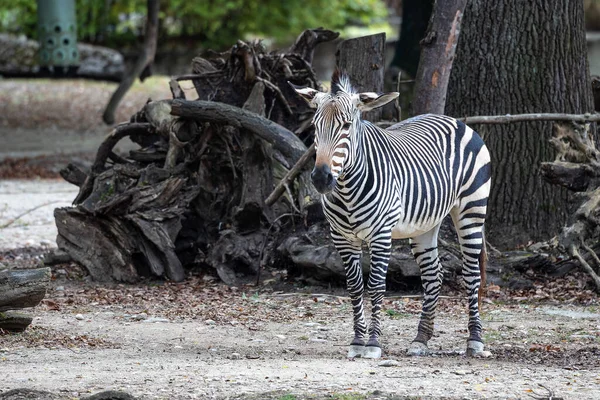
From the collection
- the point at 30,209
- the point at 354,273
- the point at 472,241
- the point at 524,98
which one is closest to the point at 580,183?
the point at 524,98

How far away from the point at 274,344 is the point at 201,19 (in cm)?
2578

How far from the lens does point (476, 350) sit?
7023 mm

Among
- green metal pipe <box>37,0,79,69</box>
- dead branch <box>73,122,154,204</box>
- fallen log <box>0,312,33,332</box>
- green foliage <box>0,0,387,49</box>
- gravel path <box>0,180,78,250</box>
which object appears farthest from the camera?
green foliage <box>0,0,387,49</box>

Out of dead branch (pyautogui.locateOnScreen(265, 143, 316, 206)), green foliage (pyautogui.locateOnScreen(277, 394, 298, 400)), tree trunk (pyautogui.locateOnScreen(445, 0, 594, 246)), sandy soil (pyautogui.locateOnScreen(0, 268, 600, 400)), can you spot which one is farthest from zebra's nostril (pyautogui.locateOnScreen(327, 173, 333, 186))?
tree trunk (pyautogui.locateOnScreen(445, 0, 594, 246))

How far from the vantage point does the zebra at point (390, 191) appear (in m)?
6.57

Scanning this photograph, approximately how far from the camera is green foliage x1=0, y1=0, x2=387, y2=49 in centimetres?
3109

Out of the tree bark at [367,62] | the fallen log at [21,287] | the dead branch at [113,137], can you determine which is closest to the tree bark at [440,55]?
the tree bark at [367,62]

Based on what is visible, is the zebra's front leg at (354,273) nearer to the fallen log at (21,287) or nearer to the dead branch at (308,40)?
the fallen log at (21,287)

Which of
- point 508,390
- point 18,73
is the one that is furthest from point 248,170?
point 18,73

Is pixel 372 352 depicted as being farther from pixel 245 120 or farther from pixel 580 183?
pixel 245 120

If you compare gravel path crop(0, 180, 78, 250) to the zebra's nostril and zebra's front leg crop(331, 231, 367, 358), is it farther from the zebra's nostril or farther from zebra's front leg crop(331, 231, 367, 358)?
the zebra's nostril

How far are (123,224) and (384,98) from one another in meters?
4.32

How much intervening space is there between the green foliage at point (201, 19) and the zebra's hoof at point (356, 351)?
82.4ft

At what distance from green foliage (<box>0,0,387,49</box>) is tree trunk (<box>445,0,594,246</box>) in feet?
70.7
